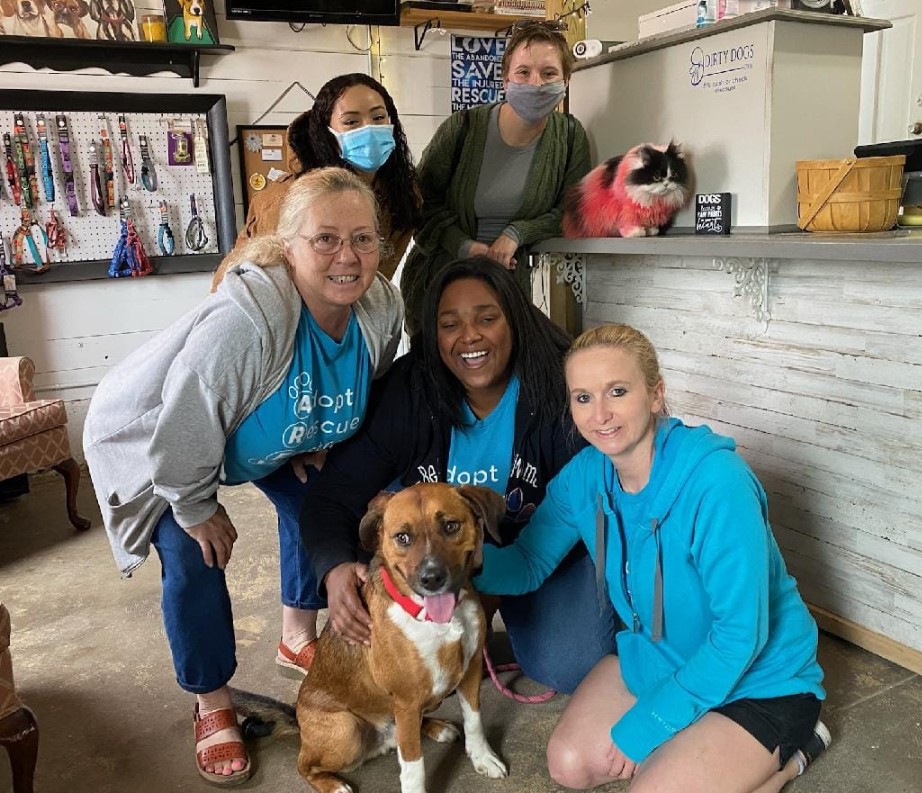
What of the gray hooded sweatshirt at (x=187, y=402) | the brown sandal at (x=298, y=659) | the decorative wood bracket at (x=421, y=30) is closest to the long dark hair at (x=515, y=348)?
the gray hooded sweatshirt at (x=187, y=402)

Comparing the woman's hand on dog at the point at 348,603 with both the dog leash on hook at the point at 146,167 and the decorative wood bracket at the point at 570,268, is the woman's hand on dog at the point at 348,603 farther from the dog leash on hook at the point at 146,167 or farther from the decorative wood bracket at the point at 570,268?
the dog leash on hook at the point at 146,167

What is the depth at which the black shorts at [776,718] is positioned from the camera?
5.10 ft

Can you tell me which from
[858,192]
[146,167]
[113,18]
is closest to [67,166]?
[146,167]


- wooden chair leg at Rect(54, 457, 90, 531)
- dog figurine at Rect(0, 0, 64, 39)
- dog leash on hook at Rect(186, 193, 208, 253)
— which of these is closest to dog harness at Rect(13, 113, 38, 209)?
dog figurine at Rect(0, 0, 64, 39)

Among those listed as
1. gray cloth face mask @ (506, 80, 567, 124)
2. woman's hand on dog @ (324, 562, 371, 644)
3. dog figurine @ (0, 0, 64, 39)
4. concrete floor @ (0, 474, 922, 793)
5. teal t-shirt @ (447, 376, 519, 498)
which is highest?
dog figurine @ (0, 0, 64, 39)

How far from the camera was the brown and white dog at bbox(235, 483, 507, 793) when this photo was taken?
159 cm

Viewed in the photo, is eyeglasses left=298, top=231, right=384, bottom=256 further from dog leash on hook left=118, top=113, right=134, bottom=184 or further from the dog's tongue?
dog leash on hook left=118, top=113, right=134, bottom=184

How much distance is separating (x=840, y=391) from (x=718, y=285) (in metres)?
0.49

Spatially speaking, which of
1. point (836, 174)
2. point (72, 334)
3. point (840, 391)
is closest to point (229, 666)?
point (840, 391)

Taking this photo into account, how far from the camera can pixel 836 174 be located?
2.15m

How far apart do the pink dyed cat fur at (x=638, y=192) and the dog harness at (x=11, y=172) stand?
2.80m

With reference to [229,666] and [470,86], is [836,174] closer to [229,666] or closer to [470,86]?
[229,666]

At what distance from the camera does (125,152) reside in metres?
4.07

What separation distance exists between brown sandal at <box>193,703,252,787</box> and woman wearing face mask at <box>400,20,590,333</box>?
1.38 metres
